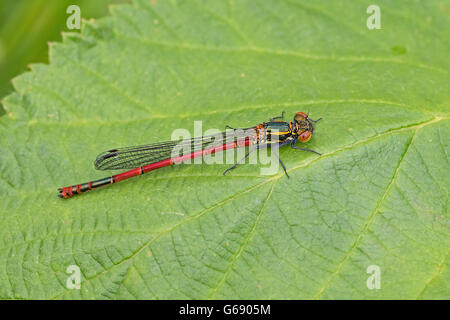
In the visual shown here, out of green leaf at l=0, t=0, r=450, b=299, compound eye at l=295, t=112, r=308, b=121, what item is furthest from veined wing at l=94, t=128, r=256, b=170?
compound eye at l=295, t=112, r=308, b=121

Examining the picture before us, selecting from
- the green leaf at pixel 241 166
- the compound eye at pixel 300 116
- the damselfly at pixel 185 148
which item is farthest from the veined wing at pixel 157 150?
the compound eye at pixel 300 116

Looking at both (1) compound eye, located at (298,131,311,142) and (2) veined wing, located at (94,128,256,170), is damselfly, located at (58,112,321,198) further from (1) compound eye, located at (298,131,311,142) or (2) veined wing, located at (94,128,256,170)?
(1) compound eye, located at (298,131,311,142)

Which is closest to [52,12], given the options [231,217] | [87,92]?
[87,92]

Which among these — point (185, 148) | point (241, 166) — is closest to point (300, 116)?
point (241, 166)

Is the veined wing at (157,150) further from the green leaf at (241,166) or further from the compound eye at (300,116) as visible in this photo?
the compound eye at (300,116)

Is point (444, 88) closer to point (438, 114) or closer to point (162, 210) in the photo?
point (438, 114)

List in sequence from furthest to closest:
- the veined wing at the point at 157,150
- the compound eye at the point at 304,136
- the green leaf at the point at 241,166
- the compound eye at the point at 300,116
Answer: the veined wing at the point at 157,150 → the compound eye at the point at 300,116 → the compound eye at the point at 304,136 → the green leaf at the point at 241,166

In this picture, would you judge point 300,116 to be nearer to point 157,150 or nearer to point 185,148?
point 185,148
